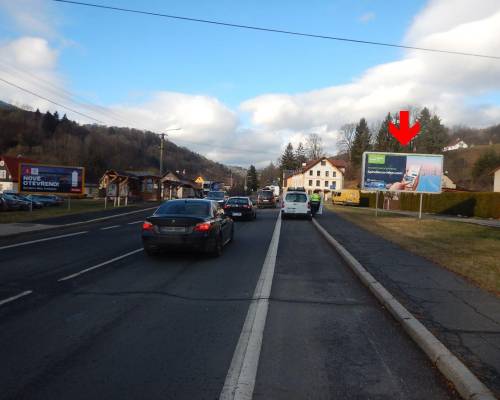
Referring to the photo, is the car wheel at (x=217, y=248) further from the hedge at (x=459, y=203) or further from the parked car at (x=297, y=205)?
the hedge at (x=459, y=203)

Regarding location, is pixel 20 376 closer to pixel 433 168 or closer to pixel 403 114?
pixel 403 114

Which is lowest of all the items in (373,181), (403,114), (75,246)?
(75,246)

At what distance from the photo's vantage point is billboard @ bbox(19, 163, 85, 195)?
28708 millimetres

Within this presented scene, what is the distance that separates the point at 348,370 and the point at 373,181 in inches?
1089

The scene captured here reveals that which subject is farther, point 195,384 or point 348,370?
point 348,370

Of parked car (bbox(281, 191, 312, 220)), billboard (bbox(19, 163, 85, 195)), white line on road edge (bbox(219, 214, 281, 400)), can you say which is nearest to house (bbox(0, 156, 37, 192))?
→ billboard (bbox(19, 163, 85, 195))

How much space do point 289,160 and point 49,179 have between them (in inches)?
4342

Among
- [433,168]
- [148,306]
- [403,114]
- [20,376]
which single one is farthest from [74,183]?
[20,376]

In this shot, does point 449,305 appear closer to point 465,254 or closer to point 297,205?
Result: point 465,254

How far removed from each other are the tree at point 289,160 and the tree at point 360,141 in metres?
34.6

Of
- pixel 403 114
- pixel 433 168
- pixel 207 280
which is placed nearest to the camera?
pixel 207 280

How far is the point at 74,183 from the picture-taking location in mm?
30312

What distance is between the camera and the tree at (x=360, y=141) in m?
99.4

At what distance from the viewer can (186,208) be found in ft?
36.8
